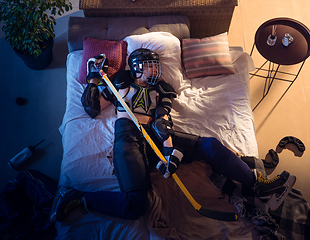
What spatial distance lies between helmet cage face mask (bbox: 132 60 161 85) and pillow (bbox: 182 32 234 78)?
1.46 feet

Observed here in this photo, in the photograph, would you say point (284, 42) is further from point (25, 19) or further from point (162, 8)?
point (25, 19)

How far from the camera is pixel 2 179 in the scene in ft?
7.34

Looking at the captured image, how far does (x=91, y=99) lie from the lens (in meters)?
1.97

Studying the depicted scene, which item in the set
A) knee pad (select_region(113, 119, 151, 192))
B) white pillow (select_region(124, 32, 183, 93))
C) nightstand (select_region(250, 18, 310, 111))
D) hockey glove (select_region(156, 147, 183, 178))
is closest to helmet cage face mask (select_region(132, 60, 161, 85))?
white pillow (select_region(124, 32, 183, 93))

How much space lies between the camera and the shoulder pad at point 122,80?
1982 millimetres

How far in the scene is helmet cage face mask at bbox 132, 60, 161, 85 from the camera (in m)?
1.92

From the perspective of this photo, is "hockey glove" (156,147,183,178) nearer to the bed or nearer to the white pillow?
the bed

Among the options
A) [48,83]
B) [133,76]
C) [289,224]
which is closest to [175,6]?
[133,76]

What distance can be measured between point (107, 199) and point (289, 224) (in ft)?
4.15

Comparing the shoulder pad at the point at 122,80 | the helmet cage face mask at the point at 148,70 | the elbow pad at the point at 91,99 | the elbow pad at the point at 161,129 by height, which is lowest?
the elbow pad at the point at 161,129

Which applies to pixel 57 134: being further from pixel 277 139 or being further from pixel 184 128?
pixel 277 139

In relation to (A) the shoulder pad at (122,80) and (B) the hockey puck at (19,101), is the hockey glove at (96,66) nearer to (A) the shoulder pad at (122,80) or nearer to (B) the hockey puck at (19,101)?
(A) the shoulder pad at (122,80)

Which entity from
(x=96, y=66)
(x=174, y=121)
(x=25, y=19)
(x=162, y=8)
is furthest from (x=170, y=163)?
(x=25, y=19)

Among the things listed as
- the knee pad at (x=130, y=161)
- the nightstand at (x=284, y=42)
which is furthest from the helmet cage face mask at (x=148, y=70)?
the nightstand at (x=284, y=42)
